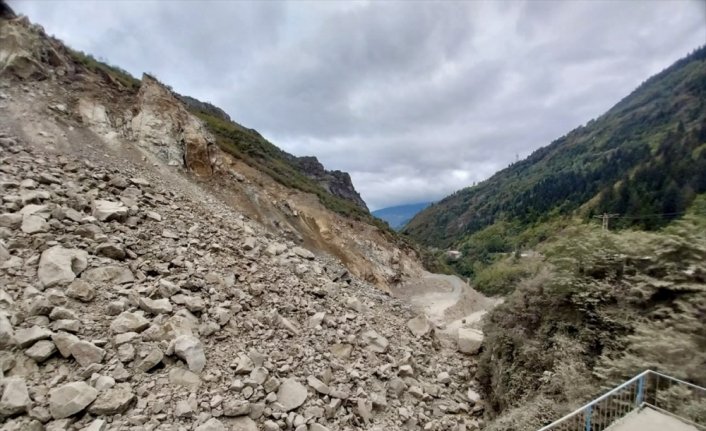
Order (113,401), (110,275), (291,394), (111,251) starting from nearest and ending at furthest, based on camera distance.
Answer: (113,401) → (291,394) → (110,275) → (111,251)

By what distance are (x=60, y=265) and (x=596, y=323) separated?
11818 mm

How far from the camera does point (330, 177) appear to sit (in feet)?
282

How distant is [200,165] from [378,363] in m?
13.2

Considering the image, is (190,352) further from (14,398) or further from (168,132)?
(168,132)

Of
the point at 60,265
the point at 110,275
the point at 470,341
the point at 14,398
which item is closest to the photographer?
the point at 14,398

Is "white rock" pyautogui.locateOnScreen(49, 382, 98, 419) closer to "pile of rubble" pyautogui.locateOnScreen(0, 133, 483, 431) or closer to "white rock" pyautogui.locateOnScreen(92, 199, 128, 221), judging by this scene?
"pile of rubble" pyautogui.locateOnScreen(0, 133, 483, 431)

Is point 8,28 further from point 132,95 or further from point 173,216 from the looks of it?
point 173,216

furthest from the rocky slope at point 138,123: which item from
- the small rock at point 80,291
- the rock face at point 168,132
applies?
the small rock at point 80,291

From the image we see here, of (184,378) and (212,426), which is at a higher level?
(184,378)

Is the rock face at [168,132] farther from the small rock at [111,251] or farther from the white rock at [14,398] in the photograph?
the white rock at [14,398]

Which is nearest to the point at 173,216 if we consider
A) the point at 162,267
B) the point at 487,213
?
the point at 162,267

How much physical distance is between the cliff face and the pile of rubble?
67.0 meters

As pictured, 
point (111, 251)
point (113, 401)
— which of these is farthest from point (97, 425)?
point (111, 251)

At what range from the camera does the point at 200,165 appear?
59.0ft
